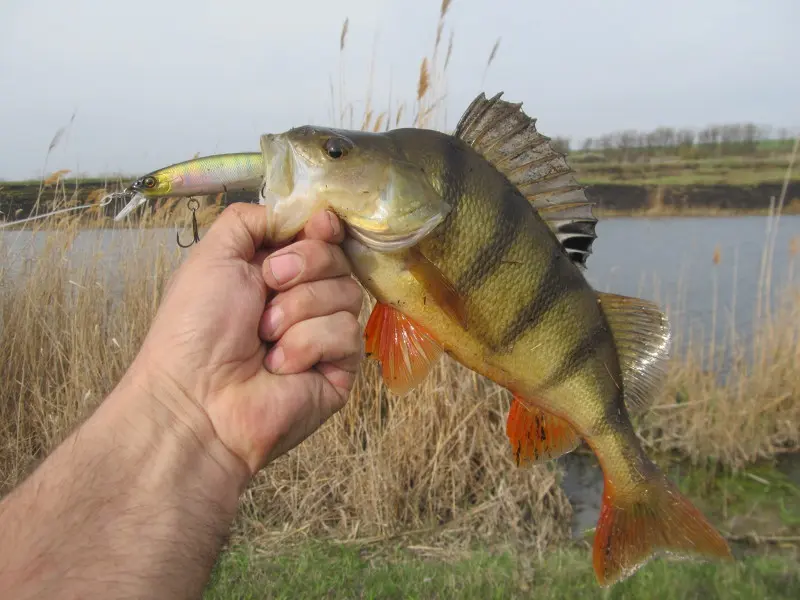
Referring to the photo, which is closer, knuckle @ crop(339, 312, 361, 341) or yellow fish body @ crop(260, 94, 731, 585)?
yellow fish body @ crop(260, 94, 731, 585)

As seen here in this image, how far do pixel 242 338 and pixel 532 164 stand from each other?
2.86 ft

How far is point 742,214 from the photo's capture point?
27547 mm

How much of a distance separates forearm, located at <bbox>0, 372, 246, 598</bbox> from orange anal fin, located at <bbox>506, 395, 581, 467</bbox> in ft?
2.45

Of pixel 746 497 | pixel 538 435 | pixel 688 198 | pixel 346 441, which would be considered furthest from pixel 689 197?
pixel 538 435

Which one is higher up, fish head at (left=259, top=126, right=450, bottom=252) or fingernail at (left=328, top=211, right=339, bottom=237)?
fish head at (left=259, top=126, right=450, bottom=252)

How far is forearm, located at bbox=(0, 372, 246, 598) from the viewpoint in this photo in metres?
1.36

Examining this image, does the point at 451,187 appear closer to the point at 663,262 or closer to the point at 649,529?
the point at 649,529

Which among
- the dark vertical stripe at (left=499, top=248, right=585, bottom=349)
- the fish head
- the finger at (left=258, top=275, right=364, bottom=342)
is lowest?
the finger at (left=258, top=275, right=364, bottom=342)

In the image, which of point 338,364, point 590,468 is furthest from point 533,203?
point 590,468

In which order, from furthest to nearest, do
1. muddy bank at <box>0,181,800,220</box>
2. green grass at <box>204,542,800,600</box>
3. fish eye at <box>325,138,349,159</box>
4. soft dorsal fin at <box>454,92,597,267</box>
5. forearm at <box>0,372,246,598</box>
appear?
1. muddy bank at <box>0,181,800,220</box>
2. green grass at <box>204,542,800,600</box>
3. soft dorsal fin at <box>454,92,597,267</box>
4. fish eye at <box>325,138,349,159</box>
5. forearm at <box>0,372,246,598</box>

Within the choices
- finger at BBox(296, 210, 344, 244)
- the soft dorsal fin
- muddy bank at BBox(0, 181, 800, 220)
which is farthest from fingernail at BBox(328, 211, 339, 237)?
muddy bank at BBox(0, 181, 800, 220)

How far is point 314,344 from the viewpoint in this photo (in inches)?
68.3

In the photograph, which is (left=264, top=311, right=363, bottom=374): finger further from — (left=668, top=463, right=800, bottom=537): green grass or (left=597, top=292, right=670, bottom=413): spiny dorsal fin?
(left=668, top=463, right=800, bottom=537): green grass

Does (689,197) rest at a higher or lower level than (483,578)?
lower
